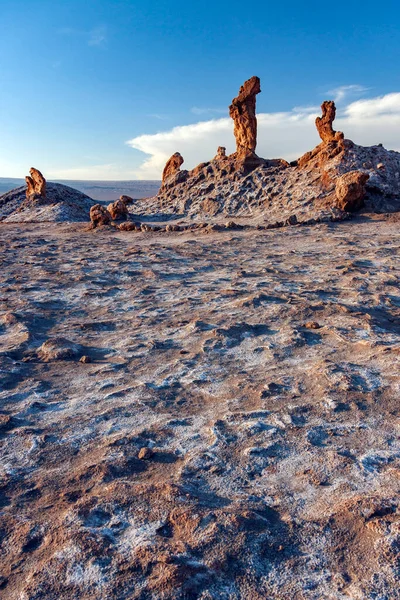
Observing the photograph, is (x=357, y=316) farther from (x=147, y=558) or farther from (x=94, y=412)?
(x=147, y=558)

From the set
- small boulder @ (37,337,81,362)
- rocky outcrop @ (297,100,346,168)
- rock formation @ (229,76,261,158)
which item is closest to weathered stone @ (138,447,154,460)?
small boulder @ (37,337,81,362)

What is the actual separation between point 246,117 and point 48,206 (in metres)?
6.96

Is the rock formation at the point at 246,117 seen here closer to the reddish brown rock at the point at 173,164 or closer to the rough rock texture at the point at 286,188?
the rough rock texture at the point at 286,188

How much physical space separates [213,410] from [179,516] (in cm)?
94

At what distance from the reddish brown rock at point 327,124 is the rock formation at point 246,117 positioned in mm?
2131

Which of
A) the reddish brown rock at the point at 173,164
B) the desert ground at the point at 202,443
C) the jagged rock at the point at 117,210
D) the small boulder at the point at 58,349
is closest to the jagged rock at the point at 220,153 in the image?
the reddish brown rock at the point at 173,164

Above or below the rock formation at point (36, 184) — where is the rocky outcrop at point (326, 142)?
above

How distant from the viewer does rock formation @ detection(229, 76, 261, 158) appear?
46.6 feet

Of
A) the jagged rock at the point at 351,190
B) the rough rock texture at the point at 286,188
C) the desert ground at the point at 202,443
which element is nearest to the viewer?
the desert ground at the point at 202,443

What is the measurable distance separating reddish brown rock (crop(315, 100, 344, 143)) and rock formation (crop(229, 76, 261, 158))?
6.99ft

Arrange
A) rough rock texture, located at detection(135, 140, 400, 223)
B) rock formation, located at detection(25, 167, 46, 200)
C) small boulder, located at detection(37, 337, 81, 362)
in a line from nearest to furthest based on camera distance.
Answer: small boulder, located at detection(37, 337, 81, 362) < rough rock texture, located at detection(135, 140, 400, 223) < rock formation, located at detection(25, 167, 46, 200)

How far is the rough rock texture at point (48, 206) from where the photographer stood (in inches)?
583

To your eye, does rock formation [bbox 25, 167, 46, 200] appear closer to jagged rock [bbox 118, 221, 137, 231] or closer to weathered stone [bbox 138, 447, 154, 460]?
Answer: jagged rock [bbox 118, 221, 137, 231]

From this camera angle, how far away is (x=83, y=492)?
2.03m
